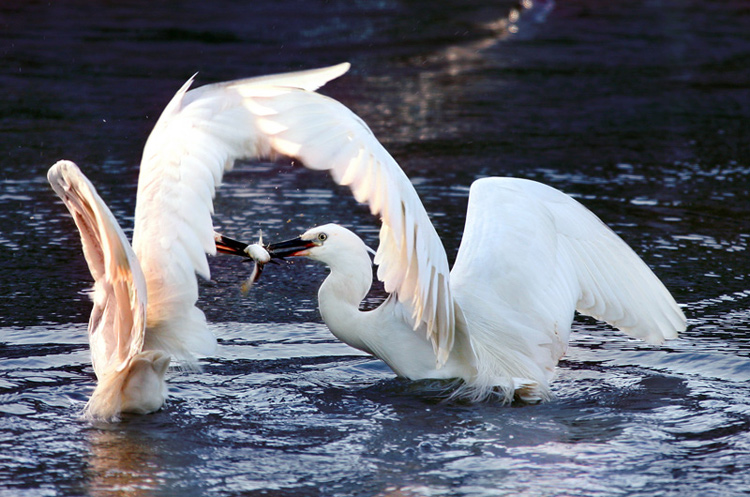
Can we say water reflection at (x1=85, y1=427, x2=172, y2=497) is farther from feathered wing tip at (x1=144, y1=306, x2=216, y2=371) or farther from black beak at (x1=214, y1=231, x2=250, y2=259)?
black beak at (x1=214, y1=231, x2=250, y2=259)

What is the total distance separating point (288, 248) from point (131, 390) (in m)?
1.17

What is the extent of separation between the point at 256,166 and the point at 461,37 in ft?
24.9

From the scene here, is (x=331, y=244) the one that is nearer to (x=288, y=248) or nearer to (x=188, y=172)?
(x=288, y=248)

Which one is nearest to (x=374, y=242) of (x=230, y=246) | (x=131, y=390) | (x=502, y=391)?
(x=230, y=246)

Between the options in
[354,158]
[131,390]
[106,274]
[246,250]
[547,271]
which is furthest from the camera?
[547,271]

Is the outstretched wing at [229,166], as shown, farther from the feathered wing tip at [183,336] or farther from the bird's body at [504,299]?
the bird's body at [504,299]

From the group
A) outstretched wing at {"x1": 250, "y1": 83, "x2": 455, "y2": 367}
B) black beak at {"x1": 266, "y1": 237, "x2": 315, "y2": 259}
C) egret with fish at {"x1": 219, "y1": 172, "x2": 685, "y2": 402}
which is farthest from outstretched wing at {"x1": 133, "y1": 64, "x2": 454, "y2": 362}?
black beak at {"x1": 266, "y1": 237, "x2": 315, "y2": 259}

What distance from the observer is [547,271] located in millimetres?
5566

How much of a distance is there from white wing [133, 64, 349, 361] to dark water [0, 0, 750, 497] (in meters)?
0.69

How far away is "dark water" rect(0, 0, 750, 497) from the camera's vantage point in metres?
4.40

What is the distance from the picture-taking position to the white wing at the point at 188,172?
4281mm

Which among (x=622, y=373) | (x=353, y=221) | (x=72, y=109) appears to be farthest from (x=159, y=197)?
(x=72, y=109)

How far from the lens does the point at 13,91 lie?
1212 cm

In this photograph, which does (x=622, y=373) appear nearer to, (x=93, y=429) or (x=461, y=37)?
(x=93, y=429)
